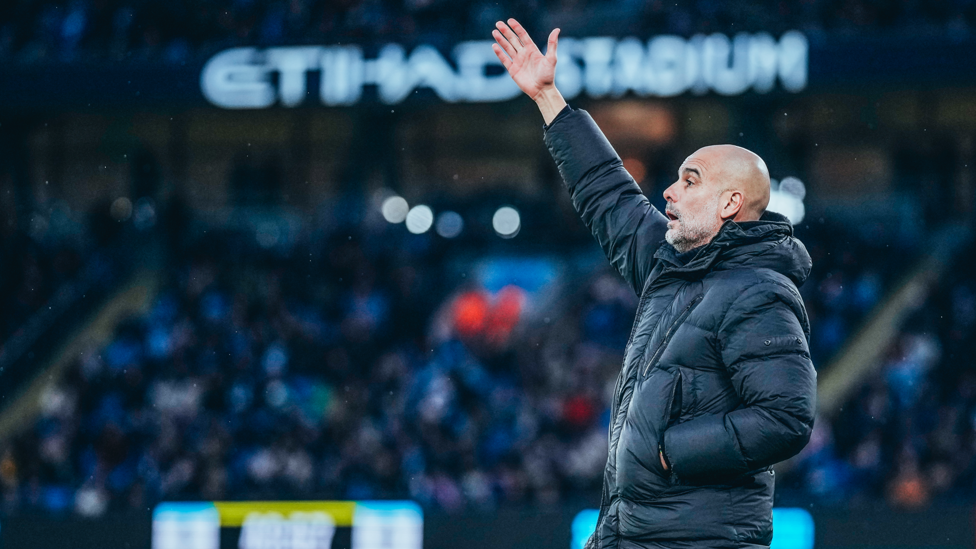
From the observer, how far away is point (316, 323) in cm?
1123

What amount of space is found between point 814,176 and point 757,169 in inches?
438

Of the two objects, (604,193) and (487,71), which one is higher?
(487,71)

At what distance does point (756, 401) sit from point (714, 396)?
0.11m

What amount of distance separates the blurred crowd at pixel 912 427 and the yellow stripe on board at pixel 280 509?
3205mm

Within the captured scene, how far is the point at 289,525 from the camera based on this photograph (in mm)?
7355

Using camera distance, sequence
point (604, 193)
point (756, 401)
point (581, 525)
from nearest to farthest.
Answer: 1. point (756, 401)
2. point (604, 193)
3. point (581, 525)

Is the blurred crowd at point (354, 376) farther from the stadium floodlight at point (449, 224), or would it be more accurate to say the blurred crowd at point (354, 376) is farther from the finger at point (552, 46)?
the finger at point (552, 46)

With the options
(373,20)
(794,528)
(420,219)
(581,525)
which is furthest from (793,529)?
(420,219)

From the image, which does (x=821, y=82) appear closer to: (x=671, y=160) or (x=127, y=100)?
(x=671, y=160)

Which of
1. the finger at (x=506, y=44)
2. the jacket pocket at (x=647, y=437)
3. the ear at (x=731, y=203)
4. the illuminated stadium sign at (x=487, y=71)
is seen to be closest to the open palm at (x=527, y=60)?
the finger at (x=506, y=44)

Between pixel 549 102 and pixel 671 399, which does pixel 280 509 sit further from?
pixel 671 399

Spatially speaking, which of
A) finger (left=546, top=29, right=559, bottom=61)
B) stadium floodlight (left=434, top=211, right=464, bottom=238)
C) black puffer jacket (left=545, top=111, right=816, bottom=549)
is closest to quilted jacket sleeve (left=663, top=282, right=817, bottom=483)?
black puffer jacket (left=545, top=111, right=816, bottom=549)

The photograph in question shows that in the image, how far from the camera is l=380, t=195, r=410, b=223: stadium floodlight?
43.8ft

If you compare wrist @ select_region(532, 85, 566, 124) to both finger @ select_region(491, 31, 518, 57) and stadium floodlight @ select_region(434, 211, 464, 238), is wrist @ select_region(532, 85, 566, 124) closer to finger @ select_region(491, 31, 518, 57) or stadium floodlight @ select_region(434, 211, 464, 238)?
finger @ select_region(491, 31, 518, 57)
